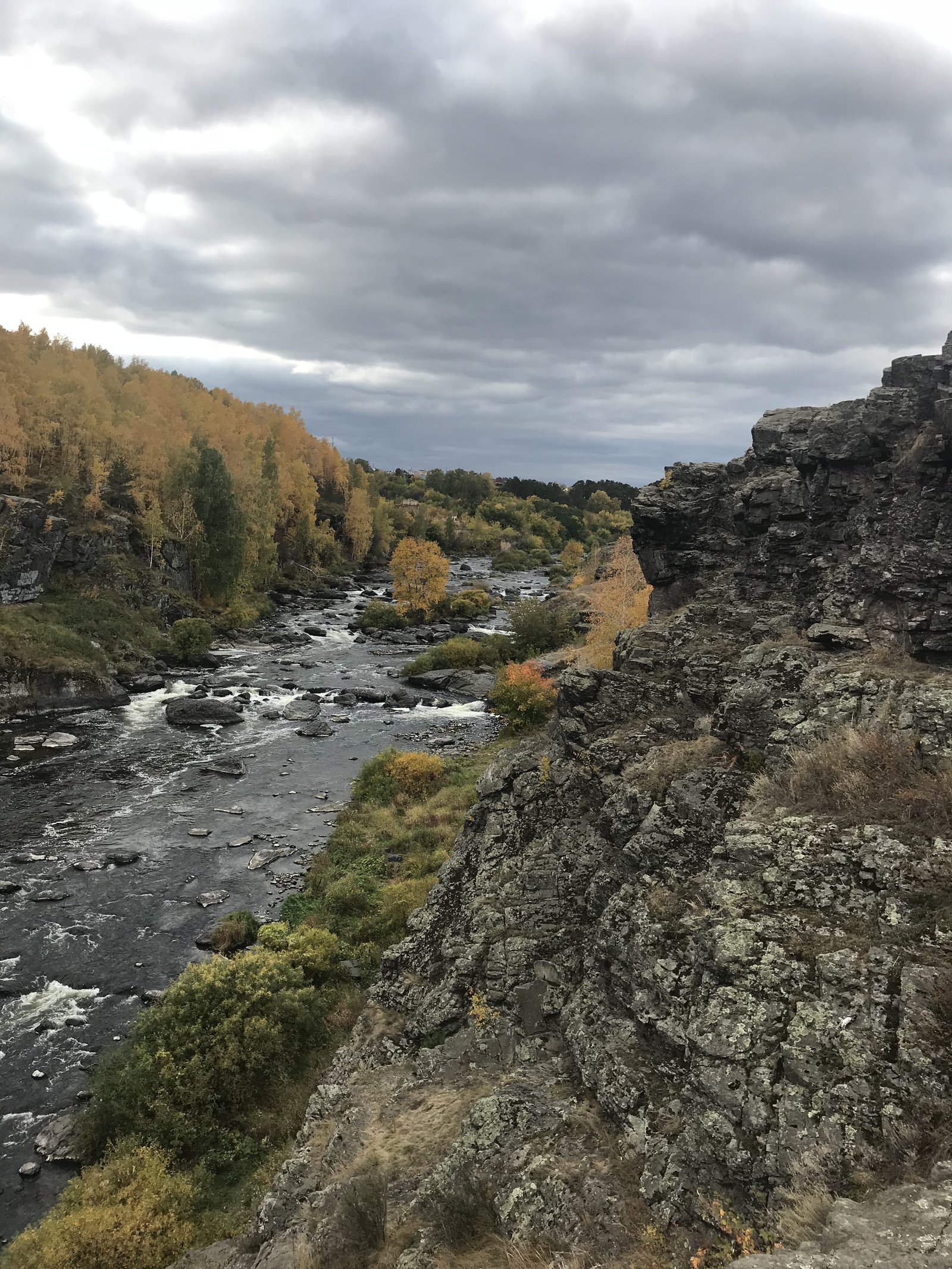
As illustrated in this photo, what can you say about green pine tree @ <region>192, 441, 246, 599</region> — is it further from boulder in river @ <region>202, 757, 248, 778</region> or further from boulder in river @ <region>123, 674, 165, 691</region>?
boulder in river @ <region>202, 757, 248, 778</region>

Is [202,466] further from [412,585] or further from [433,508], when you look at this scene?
[433,508]

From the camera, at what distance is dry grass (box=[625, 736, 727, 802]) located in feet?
51.9

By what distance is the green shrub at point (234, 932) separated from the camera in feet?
90.7

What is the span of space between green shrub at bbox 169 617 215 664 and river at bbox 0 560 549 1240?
3518mm

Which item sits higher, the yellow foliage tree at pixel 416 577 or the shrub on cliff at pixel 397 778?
the yellow foliage tree at pixel 416 577

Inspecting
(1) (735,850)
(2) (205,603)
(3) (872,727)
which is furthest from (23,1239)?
(2) (205,603)

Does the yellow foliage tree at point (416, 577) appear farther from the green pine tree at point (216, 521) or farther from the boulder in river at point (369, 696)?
the boulder in river at point (369, 696)

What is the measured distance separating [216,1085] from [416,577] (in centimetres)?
7256

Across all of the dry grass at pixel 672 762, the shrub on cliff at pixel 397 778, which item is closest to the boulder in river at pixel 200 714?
the shrub on cliff at pixel 397 778

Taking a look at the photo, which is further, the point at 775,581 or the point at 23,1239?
the point at 775,581

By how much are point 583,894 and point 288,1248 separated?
8.80 meters

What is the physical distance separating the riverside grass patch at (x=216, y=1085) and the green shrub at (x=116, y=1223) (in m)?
0.03

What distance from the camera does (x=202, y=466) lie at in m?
81.6

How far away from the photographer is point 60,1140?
1928 cm
